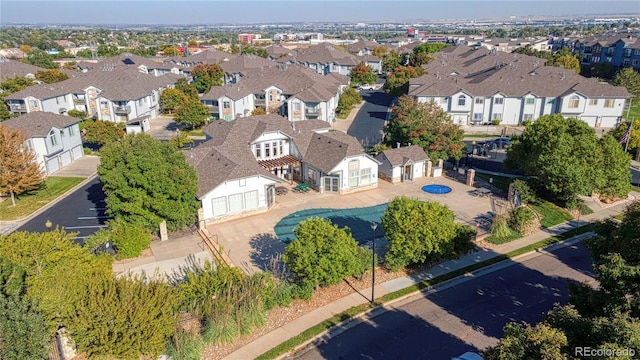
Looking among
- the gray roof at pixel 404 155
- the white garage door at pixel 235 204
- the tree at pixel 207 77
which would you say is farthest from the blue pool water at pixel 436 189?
the tree at pixel 207 77

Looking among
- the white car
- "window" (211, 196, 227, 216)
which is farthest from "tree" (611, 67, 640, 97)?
"window" (211, 196, 227, 216)

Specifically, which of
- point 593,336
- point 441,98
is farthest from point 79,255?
point 441,98

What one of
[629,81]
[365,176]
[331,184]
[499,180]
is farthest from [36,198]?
[629,81]

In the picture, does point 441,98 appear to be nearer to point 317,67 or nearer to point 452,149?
point 452,149

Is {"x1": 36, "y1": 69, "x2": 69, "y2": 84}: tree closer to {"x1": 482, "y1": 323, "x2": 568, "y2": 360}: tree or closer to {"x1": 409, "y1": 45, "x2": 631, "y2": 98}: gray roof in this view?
{"x1": 409, "y1": 45, "x2": 631, "y2": 98}: gray roof

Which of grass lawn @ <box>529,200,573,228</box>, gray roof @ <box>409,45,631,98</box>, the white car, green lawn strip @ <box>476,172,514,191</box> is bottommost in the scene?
grass lawn @ <box>529,200,573,228</box>

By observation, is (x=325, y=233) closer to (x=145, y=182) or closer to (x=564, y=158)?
(x=145, y=182)
